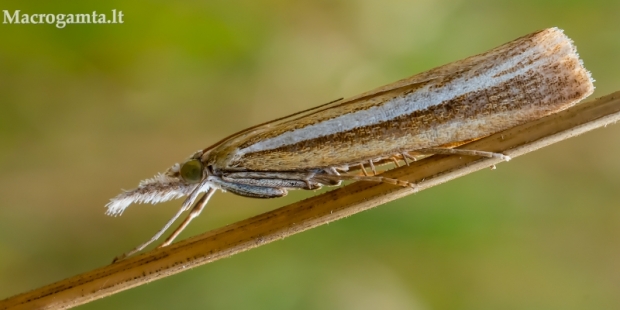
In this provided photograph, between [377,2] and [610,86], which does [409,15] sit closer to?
[377,2]

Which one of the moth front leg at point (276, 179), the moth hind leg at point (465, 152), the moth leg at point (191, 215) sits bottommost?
the moth leg at point (191, 215)

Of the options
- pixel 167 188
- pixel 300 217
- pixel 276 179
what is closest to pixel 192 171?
pixel 167 188

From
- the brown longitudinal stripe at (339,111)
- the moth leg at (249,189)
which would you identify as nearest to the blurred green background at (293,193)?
the moth leg at (249,189)

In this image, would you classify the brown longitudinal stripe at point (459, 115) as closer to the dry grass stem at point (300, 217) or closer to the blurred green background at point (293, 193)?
the dry grass stem at point (300, 217)

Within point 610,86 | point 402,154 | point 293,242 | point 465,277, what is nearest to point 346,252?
point 293,242

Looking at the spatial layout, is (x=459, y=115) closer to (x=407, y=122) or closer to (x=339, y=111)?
(x=407, y=122)

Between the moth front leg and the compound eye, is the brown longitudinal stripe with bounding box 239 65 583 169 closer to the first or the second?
the moth front leg

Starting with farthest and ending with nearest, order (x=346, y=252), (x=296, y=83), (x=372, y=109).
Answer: (x=296, y=83) < (x=346, y=252) < (x=372, y=109)
